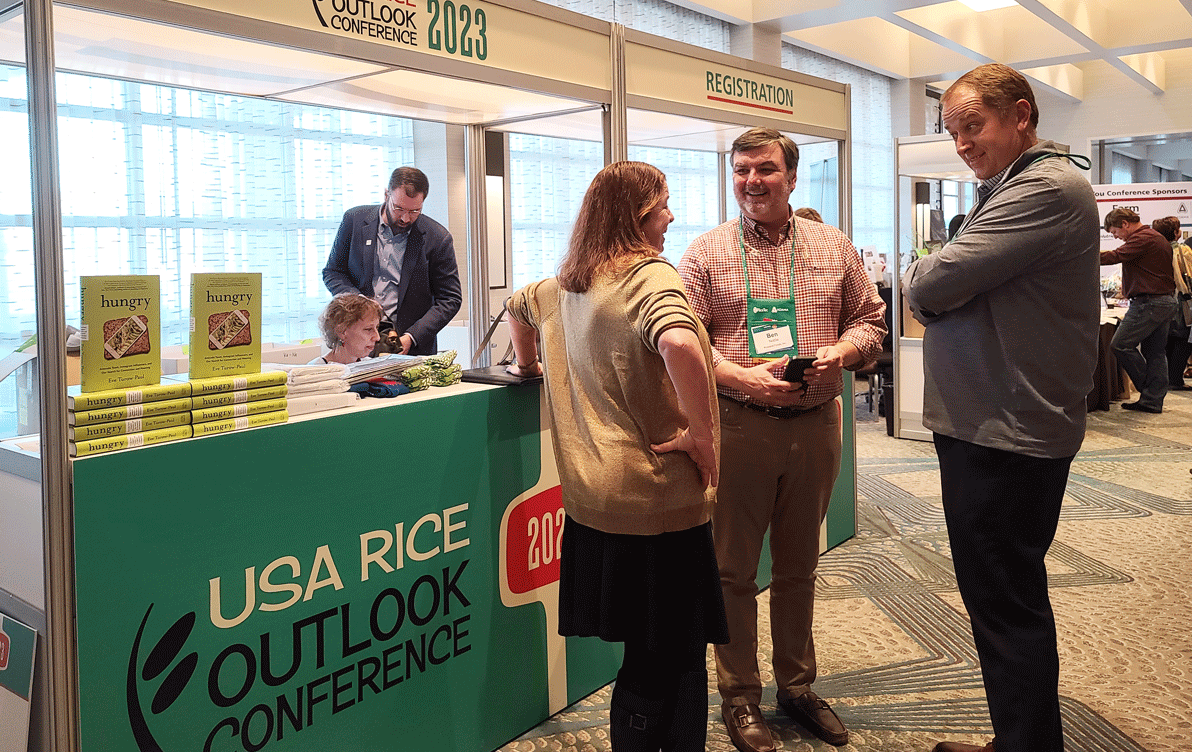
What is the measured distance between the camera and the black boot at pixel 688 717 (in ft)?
6.70

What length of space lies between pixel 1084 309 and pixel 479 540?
1.55 m

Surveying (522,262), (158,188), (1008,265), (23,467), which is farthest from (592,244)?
(158,188)

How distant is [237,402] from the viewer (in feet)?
6.27

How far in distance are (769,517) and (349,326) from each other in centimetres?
139

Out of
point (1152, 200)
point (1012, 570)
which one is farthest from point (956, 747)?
point (1152, 200)

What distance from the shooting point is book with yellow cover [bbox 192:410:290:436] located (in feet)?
6.06

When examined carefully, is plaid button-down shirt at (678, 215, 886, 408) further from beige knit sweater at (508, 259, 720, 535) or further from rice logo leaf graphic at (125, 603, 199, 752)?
rice logo leaf graphic at (125, 603, 199, 752)

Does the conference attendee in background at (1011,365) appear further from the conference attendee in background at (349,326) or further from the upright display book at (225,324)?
the conference attendee in background at (349,326)

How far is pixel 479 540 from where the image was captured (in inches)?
97.0

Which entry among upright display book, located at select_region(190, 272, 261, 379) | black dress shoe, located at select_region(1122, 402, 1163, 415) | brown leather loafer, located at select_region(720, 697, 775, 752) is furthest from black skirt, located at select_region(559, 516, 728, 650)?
black dress shoe, located at select_region(1122, 402, 1163, 415)

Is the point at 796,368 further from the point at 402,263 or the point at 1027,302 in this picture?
the point at 402,263

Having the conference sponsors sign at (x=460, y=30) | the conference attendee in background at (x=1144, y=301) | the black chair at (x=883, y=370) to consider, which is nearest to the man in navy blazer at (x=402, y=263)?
the conference sponsors sign at (x=460, y=30)

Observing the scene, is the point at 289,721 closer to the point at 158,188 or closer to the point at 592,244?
the point at 592,244


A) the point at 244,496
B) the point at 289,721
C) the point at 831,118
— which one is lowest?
the point at 289,721
